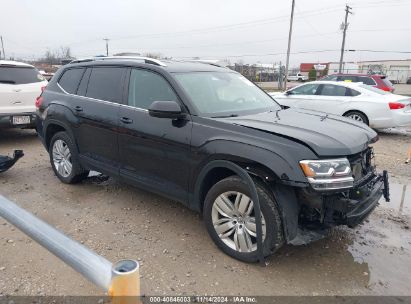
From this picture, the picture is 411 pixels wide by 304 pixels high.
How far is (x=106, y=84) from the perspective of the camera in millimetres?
4789

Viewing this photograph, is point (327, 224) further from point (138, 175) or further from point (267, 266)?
point (138, 175)

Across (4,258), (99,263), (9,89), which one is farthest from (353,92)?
(99,263)

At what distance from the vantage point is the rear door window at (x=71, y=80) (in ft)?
17.4

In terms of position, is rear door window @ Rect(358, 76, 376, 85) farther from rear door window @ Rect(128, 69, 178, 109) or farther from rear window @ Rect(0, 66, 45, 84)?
rear door window @ Rect(128, 69, 178, 109)

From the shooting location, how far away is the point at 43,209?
462 cm

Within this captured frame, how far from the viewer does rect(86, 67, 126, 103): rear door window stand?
4.60 meters

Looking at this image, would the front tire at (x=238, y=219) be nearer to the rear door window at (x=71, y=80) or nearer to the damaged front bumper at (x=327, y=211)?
the damaged front bumper at (x=327, y=211)

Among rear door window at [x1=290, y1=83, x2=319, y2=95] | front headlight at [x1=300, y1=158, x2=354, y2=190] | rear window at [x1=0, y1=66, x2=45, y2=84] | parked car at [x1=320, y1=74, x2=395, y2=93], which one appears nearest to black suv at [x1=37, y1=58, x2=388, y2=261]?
front headlight at [x1=300, y1=158, x2=354, y2=190]

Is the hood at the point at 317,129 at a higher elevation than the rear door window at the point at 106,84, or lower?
lower

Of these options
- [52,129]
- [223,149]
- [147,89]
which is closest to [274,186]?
[223,149]

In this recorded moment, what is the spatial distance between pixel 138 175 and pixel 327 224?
214cm

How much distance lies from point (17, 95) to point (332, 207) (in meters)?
7.04

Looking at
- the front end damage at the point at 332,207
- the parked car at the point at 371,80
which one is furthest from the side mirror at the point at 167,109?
the parked car at the point at 371,80

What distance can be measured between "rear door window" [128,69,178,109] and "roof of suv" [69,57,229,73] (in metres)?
0.12
